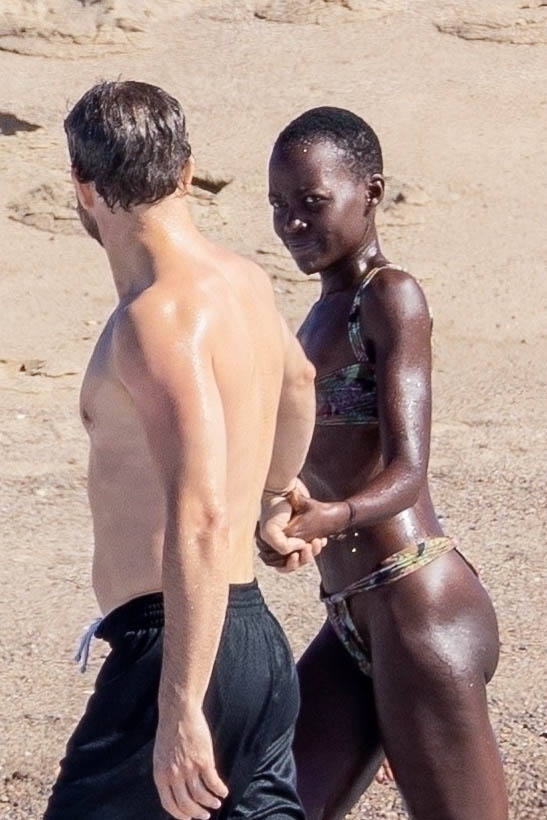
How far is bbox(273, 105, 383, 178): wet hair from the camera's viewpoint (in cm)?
316

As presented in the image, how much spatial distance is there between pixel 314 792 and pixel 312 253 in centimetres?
104

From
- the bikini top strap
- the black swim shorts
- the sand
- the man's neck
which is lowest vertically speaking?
the sand

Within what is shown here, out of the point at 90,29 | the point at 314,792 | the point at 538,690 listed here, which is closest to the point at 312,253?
the point at 314,792

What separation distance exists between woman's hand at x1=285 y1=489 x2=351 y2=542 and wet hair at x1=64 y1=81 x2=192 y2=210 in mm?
609

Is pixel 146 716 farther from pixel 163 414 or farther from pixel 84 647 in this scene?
pixel 163 414

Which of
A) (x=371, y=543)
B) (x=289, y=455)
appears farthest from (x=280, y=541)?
(x=371, y=543)

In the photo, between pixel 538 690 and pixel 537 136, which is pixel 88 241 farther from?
pixel 538 690

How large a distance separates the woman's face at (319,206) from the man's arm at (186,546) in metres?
0.84

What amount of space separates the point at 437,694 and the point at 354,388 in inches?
22.8

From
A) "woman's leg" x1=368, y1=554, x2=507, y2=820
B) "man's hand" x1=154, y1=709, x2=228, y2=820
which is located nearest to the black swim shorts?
"man's hand" x1=154, y1=709, x2=228, y2=820

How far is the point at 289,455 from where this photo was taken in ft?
9.20

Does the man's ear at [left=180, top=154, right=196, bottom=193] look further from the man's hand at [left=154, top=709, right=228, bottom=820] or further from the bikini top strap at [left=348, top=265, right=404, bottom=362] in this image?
the man's hand at [left=154, top=709, right=228, bottom=820]

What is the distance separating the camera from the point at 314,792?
10.4 ft

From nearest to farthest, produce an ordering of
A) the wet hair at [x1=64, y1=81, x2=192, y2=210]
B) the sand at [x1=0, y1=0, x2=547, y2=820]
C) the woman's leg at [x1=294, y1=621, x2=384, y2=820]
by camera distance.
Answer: the wet hair at [x1=64, y1=81, x2=192, y2=210] < the woman's leg at [x1=294, y1=621, x2=384, y2=820] < the sand at [x1=0, y1=0, x2=547, y2=820]
